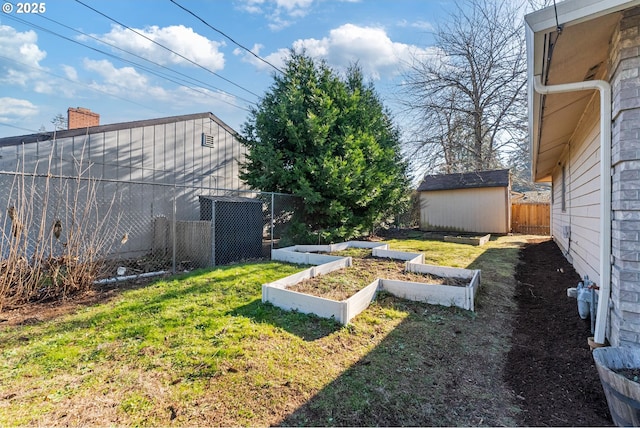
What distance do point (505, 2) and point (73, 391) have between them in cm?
1933

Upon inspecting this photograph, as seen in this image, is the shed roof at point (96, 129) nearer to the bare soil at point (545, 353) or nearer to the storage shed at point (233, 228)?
the storage shed at point (233, 228)

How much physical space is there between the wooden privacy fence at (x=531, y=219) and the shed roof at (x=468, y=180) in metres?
2.58

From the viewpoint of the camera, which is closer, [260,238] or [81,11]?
[81,11]

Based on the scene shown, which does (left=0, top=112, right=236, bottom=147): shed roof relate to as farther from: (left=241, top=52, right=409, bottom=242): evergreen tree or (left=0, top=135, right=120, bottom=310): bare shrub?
(left=0, top=135, right=120, bottom=310): bare shrub

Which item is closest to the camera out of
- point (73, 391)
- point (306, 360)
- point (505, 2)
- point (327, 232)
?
point (73, 391)

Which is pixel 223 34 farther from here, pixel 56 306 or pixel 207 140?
pixel 56 306

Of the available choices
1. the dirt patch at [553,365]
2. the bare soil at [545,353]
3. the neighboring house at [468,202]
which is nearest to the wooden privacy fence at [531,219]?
the neighboring house at [468,202]

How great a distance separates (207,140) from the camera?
984 centimetres

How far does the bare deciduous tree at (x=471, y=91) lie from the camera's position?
14.6 meters

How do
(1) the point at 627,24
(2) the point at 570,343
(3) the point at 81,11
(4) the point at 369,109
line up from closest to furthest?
(1) the point at 627,24 < (2) the point at 570,343 < (3) the point at 81,11 < (4) the point at 369,109

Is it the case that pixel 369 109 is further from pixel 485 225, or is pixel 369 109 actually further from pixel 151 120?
pixel 485 225

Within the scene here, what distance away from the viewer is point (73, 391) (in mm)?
2148

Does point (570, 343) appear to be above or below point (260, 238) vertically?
below

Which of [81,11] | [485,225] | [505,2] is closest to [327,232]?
[81,11]
